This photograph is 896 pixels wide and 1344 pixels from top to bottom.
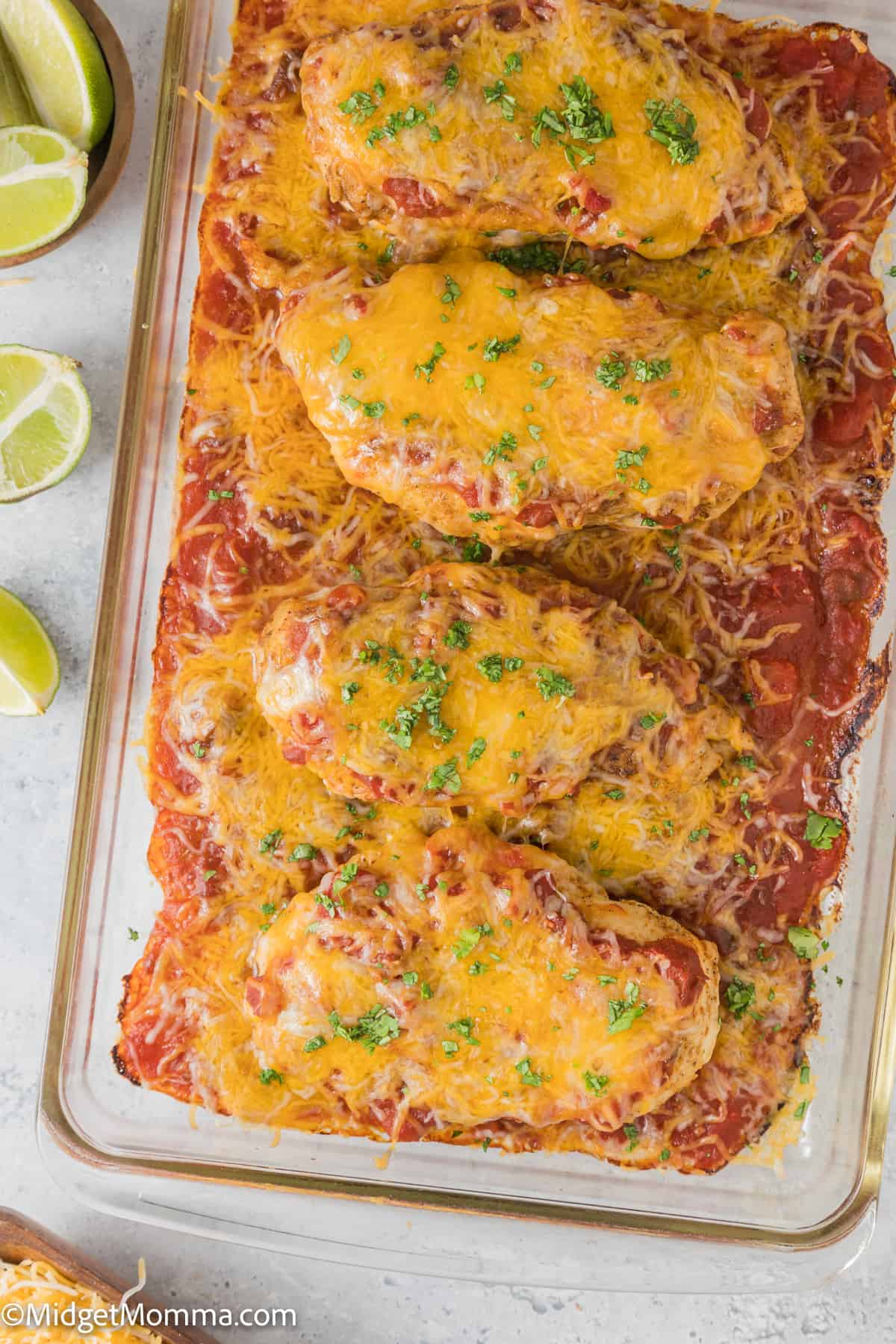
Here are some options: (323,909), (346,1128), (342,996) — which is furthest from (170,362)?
(346,1128)

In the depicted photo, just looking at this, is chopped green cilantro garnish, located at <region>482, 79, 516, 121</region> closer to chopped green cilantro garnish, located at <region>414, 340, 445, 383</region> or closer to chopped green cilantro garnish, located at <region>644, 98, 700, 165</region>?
chopped green cilantro garnish, located at <region>644, 98, 700, 165</region>

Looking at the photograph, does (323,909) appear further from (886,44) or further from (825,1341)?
(886,44)

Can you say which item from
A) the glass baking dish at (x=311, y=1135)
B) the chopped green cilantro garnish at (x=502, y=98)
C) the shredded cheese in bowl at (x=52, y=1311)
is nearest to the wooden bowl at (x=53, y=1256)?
the shredded cheese in bowl at (x=52, y=1311)

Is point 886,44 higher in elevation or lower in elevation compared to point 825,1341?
higher

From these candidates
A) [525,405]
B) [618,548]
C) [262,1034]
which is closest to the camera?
[525,405]

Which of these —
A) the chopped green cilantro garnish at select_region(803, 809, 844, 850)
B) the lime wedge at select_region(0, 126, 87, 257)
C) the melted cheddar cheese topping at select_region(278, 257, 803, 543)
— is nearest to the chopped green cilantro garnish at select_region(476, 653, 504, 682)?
the melted cheddar cheese topping at select_region(278, 257, 803, 543)

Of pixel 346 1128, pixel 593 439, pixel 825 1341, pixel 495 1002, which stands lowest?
pixel 825 1341

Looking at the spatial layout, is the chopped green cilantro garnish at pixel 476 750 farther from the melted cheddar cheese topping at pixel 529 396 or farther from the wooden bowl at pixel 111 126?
the wooden bowl at pixel 111 126
